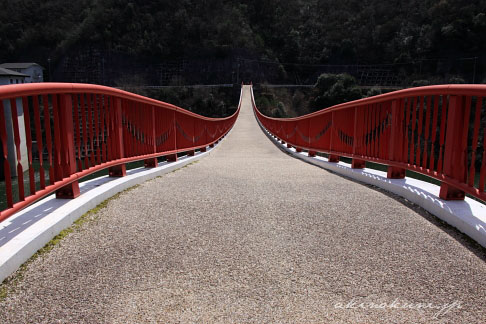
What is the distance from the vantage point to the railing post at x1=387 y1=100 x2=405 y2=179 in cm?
482

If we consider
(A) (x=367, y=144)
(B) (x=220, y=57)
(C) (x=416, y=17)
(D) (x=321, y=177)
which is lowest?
(D) (x=321, y=177)

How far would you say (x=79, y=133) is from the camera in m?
3.71

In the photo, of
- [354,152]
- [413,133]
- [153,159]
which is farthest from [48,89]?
[354,152]

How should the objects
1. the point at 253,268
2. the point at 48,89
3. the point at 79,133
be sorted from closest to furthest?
the point at 253,268 < the point at 48,89 < the point at 79,133

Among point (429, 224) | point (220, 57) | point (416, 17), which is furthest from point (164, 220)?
point (416, 17)

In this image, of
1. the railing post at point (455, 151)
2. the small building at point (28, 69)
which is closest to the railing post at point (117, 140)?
the railing post at point (455, 151)

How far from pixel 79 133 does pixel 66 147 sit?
0.75ft

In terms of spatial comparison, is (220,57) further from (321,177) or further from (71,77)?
(321,177)

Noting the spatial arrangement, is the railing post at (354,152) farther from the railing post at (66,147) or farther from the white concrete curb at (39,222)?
the railing post at (66,147)

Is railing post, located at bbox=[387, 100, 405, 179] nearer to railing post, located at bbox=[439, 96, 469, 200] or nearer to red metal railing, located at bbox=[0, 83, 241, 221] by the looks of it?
railing post, located at bbox=[439, 96, 469, 200]

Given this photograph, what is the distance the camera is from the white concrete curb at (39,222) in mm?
2415

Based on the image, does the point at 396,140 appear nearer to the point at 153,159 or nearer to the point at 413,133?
the point at 413,133

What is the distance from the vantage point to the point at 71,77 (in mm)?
89438

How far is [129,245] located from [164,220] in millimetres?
648
